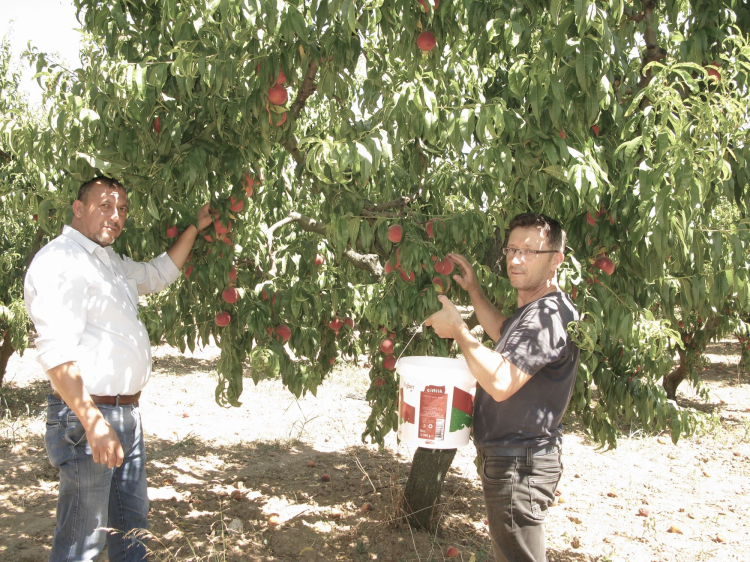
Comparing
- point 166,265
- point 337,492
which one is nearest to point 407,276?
point 166,265

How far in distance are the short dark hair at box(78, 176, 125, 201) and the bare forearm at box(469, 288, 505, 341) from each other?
1.47 m

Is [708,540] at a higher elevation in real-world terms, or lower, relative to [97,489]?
lower

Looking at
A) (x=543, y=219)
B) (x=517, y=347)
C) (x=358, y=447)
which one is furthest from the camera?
(x=358, y=447)

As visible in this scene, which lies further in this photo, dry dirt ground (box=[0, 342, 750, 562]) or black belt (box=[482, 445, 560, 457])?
dry dirt ground (box=[0, 342, 750, 562])

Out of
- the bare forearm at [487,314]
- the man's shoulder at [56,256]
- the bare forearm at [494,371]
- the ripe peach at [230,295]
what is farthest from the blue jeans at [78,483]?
the bare forearm at [487,314]

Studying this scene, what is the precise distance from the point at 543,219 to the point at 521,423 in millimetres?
692

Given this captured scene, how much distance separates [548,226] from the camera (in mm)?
2053

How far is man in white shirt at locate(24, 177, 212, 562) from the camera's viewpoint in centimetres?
205

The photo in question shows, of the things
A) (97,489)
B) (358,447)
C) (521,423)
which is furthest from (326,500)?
(521,423)

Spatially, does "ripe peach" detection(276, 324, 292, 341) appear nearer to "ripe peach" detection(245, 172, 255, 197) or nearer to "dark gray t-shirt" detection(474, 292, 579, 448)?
"ripe peach" detection(245, 172, 255, 197)

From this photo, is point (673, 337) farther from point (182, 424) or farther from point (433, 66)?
point (182, 424)

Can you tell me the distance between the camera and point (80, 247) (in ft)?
→ 7.43

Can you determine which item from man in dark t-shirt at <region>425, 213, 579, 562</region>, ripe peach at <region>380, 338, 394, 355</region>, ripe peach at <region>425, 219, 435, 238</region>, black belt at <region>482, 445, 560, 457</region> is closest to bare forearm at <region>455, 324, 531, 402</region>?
man in dark t-shirt at <region>425, 213, 579, 562</region>

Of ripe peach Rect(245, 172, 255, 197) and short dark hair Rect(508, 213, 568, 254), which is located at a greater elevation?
ripe peach Rect(245, 172, 255, 197)
